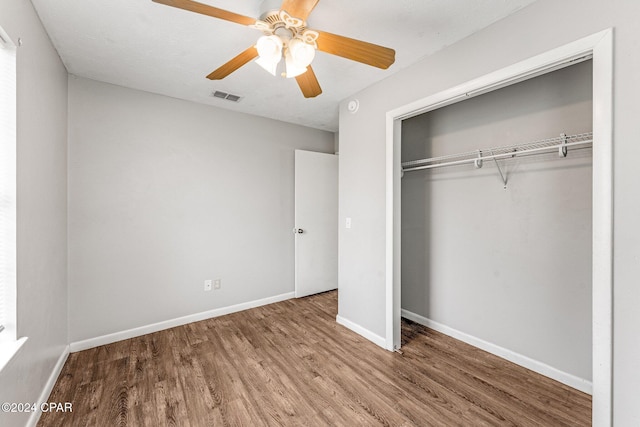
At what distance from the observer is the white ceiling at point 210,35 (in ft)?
5.43

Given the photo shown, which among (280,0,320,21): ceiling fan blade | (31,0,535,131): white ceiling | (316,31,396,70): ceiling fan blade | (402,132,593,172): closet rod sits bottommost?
(402,132,593,172): closet rod

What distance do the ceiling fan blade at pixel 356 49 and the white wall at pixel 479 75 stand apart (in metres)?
0.81

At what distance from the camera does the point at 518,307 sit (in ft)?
7.51

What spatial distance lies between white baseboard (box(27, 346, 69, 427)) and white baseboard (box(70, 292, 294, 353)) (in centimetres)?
15

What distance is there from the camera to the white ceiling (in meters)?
1.66

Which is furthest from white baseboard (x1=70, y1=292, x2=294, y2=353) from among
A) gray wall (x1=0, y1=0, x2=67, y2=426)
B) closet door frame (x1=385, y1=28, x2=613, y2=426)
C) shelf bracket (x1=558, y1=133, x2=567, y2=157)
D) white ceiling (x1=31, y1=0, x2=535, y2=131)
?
shelf bracket (x1=558, y1=133, x2=567, y2=157)

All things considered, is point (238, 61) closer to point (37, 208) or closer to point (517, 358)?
point (37, 208)

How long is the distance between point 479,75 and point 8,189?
280 cm

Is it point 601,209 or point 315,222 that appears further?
point 315,222

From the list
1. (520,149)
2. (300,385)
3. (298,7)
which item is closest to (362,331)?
(300,385)

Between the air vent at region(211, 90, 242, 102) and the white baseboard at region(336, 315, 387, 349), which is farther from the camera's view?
the air vent at region(211, 90, 242, 102)

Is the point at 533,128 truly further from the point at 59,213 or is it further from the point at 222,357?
the point at 59,213

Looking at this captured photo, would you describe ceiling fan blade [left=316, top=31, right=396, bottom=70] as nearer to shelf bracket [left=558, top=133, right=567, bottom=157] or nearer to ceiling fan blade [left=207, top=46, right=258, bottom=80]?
ceiling fan blade [left=207, top=46, right=258, bottom=80]

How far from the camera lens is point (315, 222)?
157 inches
